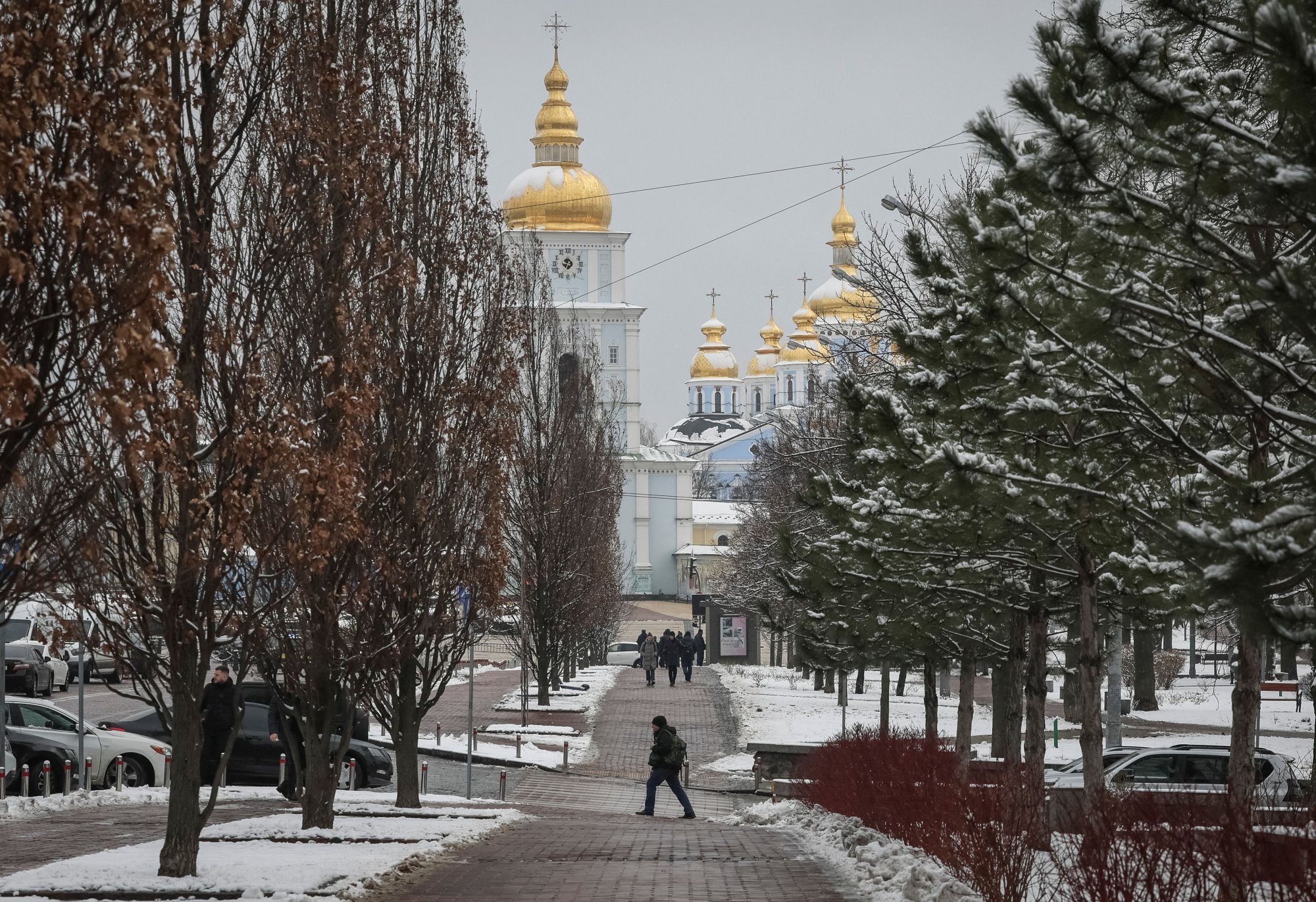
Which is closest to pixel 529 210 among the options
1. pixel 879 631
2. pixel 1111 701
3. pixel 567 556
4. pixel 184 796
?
pixel 567 556

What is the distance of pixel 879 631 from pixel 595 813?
4.92 meters

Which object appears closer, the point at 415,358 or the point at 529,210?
the point at 415,358

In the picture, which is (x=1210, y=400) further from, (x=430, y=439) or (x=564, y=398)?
(x=564, y=398)

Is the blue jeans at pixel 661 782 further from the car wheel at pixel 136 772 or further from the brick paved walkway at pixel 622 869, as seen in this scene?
the car wheel at pixel 136 772

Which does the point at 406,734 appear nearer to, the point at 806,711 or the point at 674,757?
the point at 674,757

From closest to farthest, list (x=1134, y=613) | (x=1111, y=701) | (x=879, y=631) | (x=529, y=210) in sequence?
1. (x=1134, y=613)
2. (x=879, y=631)
3. (x=1111, y=701)
4. (x=529, y=210)

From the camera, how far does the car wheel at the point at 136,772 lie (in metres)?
A: 22.5

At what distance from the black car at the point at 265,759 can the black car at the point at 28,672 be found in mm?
13242

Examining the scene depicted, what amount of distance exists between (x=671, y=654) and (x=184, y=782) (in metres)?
39.1

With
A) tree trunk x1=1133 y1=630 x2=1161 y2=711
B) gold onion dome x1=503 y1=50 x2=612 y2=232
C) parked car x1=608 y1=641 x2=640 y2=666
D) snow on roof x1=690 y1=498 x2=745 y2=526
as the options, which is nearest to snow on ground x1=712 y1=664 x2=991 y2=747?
tree trunk x1=1133 y1=630 x2=1161 y2=711

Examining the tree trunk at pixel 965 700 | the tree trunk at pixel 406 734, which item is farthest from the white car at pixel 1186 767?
the tree trunk at pixel 406 734

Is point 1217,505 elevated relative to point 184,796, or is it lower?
elevated

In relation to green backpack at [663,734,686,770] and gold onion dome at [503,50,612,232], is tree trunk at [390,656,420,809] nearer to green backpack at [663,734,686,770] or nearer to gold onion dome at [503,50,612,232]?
green backpack at [663,734,686,770]

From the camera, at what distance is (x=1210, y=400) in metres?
8.14
